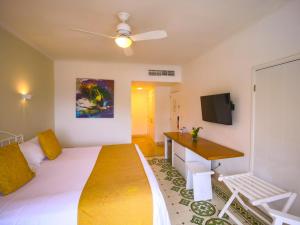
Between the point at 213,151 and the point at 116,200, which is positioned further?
the point at 213,151

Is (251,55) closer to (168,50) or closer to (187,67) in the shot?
(168,50)

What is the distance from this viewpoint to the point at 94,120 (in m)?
4.00

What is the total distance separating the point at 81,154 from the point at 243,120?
8.56 feet

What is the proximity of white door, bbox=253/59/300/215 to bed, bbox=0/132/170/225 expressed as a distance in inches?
54.8

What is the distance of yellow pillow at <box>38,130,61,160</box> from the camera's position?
227 cm

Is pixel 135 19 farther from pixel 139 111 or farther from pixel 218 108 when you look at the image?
pixel 139 111

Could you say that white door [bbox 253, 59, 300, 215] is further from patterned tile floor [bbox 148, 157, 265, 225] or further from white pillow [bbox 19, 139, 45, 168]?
white pillow [bbox 19, 139, 45, 168]

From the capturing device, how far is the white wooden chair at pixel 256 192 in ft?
4.77

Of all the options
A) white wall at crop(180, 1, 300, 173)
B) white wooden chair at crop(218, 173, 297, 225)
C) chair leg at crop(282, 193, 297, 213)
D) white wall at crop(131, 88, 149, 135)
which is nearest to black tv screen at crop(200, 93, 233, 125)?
white wall at crop(180, 1, 300, 173)

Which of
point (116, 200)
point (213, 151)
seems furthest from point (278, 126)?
point (116, 200)

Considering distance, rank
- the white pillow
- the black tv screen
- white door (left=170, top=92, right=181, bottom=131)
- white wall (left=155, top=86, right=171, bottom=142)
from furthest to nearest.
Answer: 1. white wall (left=155, top=86, right=171, bottom=142)
2. white door (left=170, top=92, right=181, bottom=131)
3. the black tv screen
4. the white pillow

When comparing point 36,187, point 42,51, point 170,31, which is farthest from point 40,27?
point 36,187

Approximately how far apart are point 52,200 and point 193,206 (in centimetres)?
175

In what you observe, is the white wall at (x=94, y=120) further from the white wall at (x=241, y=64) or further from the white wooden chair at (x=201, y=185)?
the white wooden chair at (x=201, y=185)
